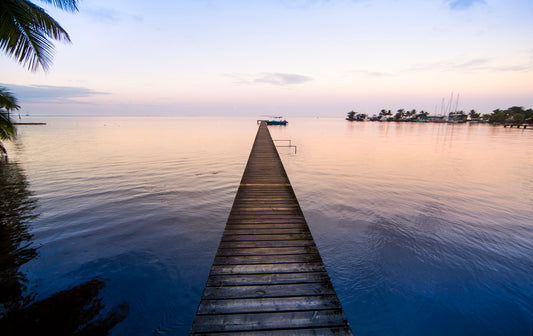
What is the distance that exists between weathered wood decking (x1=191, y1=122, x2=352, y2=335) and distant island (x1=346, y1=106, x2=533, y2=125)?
119127 mm

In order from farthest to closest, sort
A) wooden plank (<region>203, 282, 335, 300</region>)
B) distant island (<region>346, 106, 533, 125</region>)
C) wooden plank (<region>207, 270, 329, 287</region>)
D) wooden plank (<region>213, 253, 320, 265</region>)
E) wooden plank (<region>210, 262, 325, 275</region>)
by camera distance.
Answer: distant island (<region>346, 106, 533, 125</region>)
wooden plank (<region>213, 253, 320, 265</region>)
wooden plank (<region>210, 262, 325, 275</region>)
wooden plank (<region>207, 270, 329, 287</region>)
wooden plank (<region>203, 282, 335, 300</region>)

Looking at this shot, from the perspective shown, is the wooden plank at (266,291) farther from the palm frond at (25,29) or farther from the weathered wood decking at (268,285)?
the palm frond at (25,29)

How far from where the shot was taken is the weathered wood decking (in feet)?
10.2

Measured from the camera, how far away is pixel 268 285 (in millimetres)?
3844

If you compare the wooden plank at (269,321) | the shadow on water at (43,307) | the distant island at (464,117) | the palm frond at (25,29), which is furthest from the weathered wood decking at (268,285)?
the distant island at (464,117)

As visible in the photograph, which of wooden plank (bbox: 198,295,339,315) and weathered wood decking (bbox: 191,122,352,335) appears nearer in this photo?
weathered wood decking (bbox: 191,122,352,335)

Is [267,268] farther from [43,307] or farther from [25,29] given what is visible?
[25,29]

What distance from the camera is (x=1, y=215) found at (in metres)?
9.52

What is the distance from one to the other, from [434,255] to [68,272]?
11.2m

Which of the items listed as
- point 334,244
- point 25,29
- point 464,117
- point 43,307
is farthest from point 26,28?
point 464,117

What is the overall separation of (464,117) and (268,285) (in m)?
176

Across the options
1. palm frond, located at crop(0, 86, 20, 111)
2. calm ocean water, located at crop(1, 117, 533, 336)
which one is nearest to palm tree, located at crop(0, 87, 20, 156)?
palm frond, located at crop(0, 86, 20, 111)

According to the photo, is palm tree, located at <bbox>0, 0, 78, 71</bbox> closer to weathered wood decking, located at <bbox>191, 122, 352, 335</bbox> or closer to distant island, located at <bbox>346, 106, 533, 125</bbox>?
weathered wood decking, located at <bbox>191, 122, 352, 335</bbox>

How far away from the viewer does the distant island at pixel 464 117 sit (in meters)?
88.8
